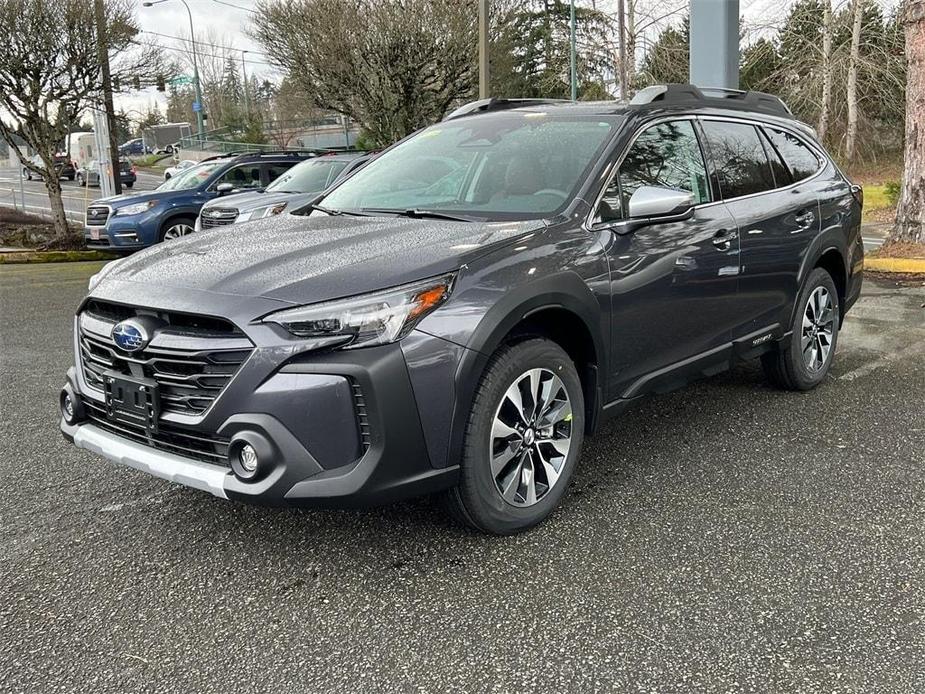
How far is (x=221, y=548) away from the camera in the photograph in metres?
3.19

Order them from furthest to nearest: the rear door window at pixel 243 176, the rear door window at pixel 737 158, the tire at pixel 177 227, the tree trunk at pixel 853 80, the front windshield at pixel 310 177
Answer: the tree trunk at pixel 853 80 → the rear door window at pixel 243 176 → the tire at pixel 177 227 → the front windshield at pixel 310 177 → the rear door window at pixel 737 158

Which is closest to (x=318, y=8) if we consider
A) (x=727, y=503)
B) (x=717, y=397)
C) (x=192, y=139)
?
(x=717, y=397)

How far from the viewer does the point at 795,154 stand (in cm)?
498

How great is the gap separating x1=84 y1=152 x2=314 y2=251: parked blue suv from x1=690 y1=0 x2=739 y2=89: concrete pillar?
6742 mm

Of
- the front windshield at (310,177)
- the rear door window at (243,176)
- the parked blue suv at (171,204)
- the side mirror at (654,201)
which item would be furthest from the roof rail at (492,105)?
the rear door window at (243,176)

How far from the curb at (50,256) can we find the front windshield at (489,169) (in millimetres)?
11053

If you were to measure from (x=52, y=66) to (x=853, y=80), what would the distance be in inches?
1019

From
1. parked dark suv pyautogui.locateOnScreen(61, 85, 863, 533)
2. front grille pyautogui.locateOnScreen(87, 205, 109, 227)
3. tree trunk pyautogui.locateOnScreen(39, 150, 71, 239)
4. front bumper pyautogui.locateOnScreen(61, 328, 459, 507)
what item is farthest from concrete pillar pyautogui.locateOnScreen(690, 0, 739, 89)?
tree trunk pyautogui.locateOnScreen(39, 150, 71, 239)

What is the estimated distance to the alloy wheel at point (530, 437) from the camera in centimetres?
312

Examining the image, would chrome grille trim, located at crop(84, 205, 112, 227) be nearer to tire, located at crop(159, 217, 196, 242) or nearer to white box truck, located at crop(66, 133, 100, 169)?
tire, located at crop(159, 217, 196, 242)

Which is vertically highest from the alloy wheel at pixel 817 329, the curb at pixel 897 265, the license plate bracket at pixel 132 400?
the license plate bracket at pixel 132 400

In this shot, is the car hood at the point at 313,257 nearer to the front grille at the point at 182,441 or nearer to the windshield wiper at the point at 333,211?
the windshield wiper at the point at 333,211

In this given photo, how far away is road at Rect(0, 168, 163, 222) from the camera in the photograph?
81.3 feet

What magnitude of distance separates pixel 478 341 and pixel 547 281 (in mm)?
444
